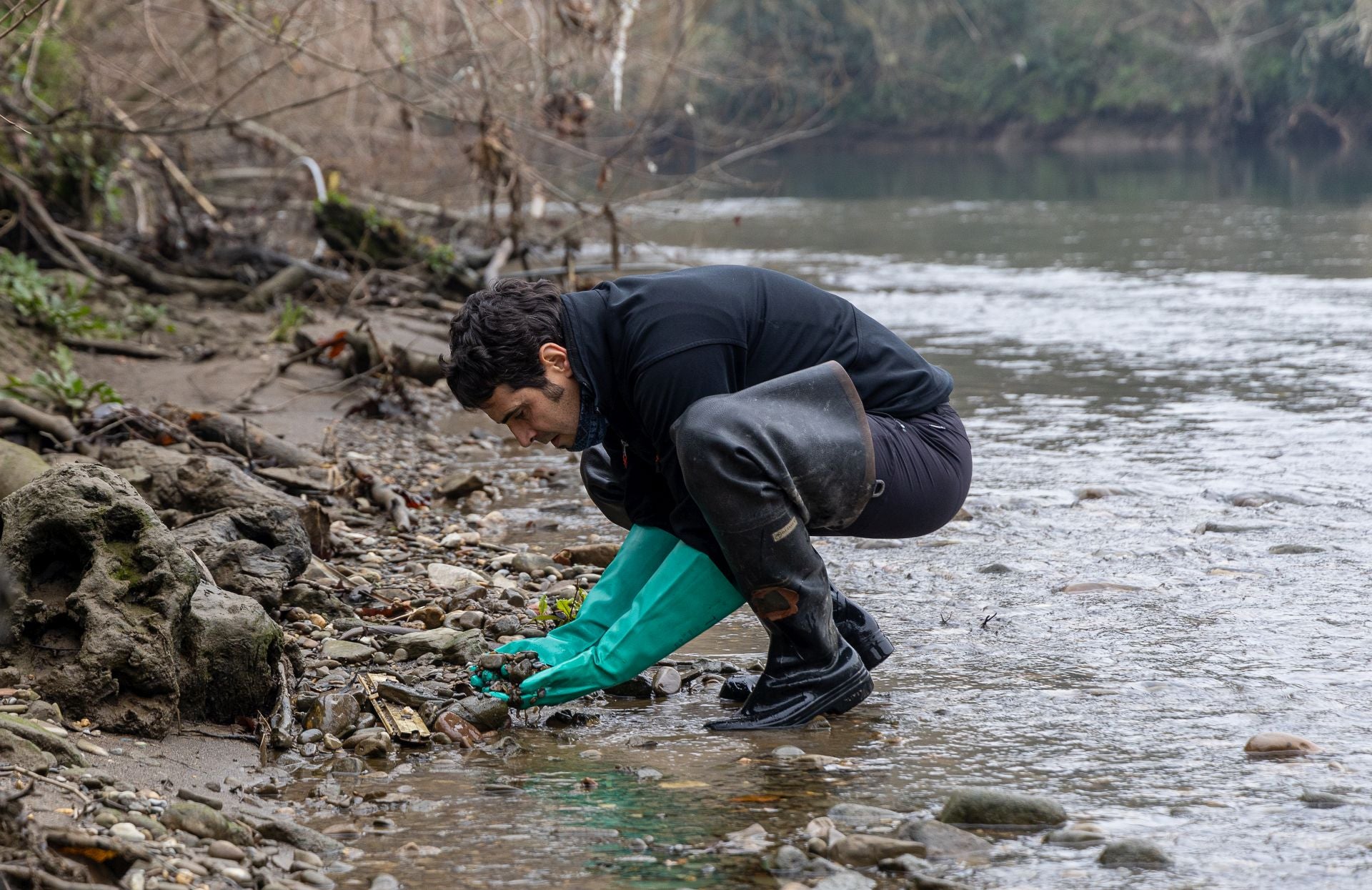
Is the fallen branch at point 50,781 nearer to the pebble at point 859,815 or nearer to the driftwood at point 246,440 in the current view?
the pebble at point 859,815

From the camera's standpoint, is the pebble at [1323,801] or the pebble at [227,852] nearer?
the pebble at [227,852]

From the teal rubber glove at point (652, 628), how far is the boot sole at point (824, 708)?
227 mm

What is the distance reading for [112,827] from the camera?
100 inches

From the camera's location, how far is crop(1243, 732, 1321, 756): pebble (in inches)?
121

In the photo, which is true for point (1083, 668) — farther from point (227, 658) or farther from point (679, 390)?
point (227, 658)

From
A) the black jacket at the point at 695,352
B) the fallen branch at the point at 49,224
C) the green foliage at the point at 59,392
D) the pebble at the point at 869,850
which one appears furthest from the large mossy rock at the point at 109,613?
the fallen branch at the point at 49,224

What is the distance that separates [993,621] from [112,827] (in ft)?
8.31

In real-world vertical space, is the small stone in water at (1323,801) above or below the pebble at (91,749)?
above

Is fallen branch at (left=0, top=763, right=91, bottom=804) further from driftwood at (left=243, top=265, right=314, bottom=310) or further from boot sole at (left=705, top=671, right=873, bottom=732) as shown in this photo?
driftwood at (left=243, top=265, right=314, bottom=310)

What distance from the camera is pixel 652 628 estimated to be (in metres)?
3.36

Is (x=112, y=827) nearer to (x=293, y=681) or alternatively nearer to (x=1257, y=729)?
(x=293, y=681)

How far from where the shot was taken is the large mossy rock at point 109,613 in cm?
309

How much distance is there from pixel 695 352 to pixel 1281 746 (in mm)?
1547

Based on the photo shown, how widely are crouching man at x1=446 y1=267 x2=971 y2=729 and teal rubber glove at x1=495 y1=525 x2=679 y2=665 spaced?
2 cm
